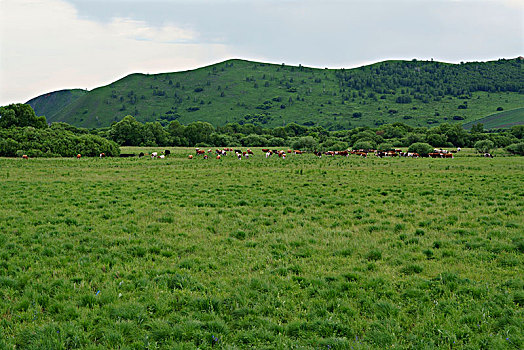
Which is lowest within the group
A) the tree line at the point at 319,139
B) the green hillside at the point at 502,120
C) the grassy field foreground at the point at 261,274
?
the grassy field foreground at the point at 261,274

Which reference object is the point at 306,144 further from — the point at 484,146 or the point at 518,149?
the point at 518,149

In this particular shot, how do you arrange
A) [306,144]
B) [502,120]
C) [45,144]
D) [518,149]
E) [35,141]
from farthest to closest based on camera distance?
[502,120], [306,144], [518,149], [35,141], [45,144]

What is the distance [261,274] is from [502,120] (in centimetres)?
21493

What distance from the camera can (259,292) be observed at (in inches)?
313

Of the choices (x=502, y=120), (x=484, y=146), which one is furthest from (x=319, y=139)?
(x=502, y=120)

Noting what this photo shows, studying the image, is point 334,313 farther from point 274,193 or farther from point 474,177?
point 474,177

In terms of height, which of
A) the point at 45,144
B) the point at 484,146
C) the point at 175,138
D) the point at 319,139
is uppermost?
the point at 175,138

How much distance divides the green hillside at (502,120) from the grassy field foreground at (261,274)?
186 meters

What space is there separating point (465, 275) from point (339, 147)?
72462 mm

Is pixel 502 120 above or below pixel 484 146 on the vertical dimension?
above

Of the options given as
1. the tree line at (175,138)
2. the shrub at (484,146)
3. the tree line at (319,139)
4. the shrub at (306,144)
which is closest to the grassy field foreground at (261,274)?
the tree line at (175,138)

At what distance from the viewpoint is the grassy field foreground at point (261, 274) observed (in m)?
6.28

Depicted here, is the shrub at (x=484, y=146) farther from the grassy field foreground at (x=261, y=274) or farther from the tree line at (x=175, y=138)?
the grassy field foreground at (x=261, y=274)

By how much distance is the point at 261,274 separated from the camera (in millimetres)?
8906
